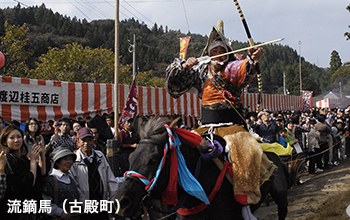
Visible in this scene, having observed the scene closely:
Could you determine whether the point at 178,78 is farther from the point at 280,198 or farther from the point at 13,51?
the point at 13,51

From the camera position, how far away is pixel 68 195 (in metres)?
4.20

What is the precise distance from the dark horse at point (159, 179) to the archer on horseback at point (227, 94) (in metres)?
0.23

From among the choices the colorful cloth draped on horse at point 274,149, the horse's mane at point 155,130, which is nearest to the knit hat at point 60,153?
the horse's mane at point 155,130

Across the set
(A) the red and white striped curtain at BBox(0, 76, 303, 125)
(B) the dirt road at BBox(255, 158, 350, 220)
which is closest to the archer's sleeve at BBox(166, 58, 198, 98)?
(A) the red and white striped curtain at BBox(0, 76, 303, 125)

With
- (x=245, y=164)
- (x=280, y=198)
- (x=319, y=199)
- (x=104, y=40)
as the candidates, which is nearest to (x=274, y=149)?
(x=280, y=198)

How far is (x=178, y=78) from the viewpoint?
471cm

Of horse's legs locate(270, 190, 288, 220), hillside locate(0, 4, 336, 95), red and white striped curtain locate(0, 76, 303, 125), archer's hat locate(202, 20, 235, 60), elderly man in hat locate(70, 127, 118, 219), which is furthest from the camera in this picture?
hillside locate(0, 4, 336, 95)

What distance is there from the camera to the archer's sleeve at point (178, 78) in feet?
15.1

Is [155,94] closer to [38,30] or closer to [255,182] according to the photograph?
[255,182]

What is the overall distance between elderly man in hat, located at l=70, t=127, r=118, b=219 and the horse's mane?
40.2 inches

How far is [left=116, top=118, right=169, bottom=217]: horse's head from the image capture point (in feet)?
10.6

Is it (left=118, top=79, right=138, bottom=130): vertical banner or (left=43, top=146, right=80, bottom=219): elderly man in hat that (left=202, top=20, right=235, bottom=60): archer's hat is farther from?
(left=118, top=79, right=138, bottom=130): vertical banner

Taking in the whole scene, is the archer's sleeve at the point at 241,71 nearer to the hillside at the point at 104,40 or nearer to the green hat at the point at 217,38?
the green hat at the point at 217,38

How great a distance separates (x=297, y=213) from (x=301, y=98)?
88.8 ft
